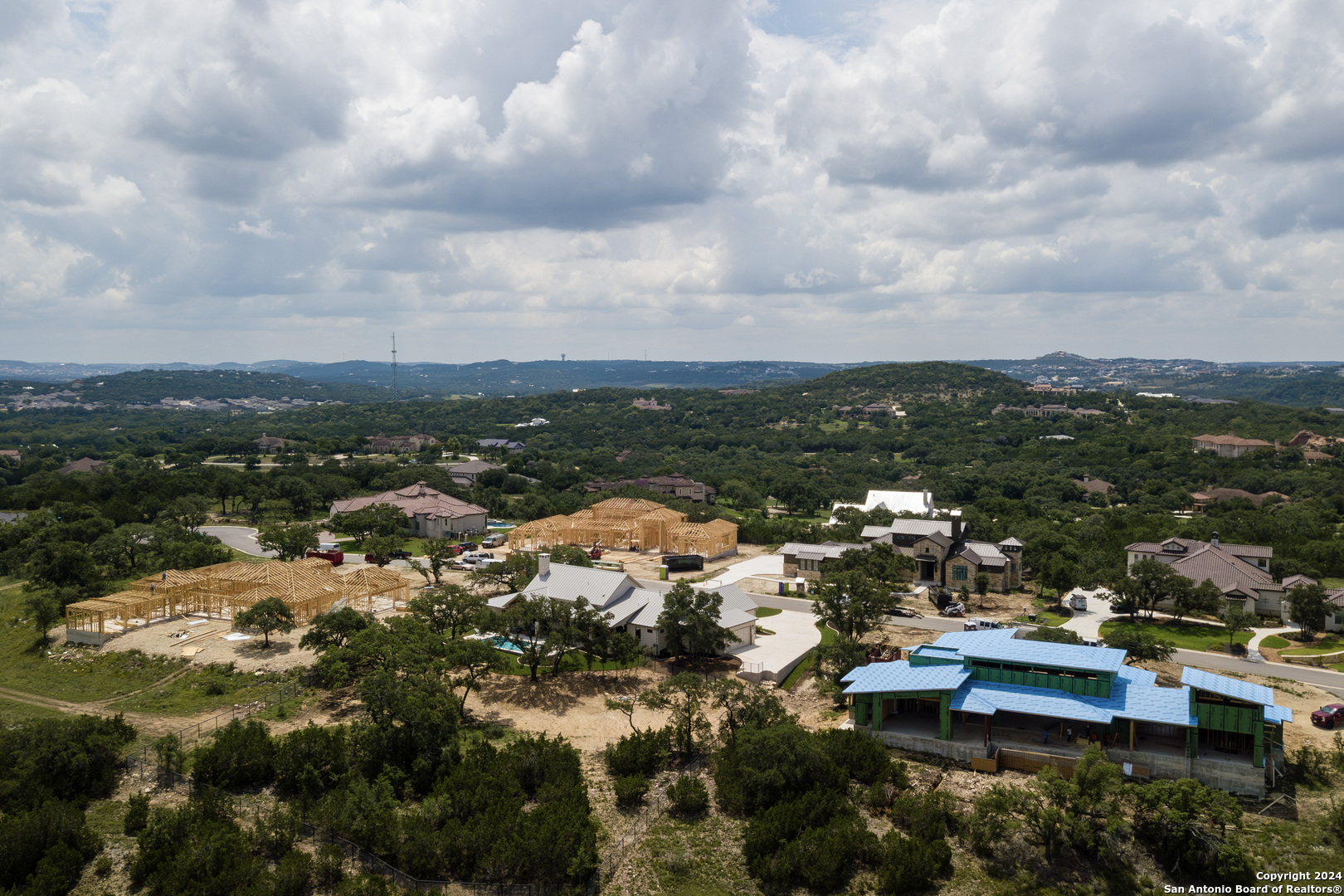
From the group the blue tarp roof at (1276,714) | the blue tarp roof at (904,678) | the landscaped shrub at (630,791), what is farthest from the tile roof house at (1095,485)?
the landscaped shrub at (630,791)

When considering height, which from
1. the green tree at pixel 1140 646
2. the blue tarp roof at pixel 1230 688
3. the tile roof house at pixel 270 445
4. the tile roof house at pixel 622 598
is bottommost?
the green tree at pixel 1140 646

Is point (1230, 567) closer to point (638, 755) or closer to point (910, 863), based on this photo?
point (910, 863)

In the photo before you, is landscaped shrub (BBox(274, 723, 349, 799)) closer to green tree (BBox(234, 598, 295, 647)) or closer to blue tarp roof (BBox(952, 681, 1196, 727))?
green tree (BBox(234, 598, 295, 647))

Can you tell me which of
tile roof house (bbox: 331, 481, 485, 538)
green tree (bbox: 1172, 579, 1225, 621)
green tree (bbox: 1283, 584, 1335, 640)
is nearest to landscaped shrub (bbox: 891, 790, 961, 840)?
green tree (bbox: 1172, 579, 1225, 621)

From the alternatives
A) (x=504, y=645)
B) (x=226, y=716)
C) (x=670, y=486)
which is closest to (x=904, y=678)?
(x=504, y=645)

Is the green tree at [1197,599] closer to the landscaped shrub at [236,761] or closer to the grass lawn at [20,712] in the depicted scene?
the landscaped shrub at [236,761]
